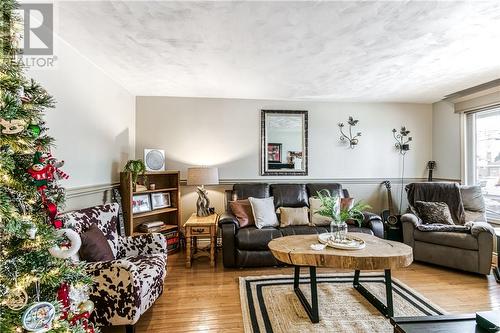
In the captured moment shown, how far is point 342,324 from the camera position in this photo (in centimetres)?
202

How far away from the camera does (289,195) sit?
150 inches

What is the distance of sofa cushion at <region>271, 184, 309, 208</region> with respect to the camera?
12.4 ft

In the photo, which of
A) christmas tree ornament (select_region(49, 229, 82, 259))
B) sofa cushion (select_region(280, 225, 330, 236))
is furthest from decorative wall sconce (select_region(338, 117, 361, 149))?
christmas tree ornament (select_region(49, 229, 82, 259))

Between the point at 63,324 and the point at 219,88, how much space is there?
10.2 feet

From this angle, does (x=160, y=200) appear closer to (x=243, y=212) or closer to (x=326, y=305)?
(x=243, y=212)

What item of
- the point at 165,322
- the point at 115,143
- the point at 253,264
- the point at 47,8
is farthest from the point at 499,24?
the point at 115,143

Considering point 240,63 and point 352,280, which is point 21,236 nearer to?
point 240,63

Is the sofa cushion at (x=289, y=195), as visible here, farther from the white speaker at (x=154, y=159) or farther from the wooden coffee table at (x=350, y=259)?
the white speaker at (x=154, y=159)

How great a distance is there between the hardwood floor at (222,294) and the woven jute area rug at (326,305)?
13cm

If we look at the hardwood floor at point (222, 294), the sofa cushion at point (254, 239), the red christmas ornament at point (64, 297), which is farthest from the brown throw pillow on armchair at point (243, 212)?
the red christmas ornament at point (64, 297)

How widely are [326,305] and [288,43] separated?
2424mm

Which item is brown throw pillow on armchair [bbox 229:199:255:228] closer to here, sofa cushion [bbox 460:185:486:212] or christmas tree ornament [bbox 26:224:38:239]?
christmas tree ornament [bbox 26:224:38:239]

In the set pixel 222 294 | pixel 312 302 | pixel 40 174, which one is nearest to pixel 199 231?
pixel 222 294
